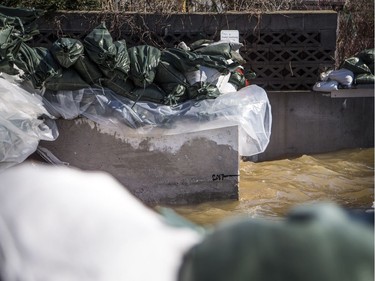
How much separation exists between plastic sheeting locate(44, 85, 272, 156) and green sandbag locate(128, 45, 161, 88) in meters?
0.21

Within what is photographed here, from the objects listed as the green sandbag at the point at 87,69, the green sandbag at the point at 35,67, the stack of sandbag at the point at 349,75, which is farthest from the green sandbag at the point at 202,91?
the stack of sandbag at the point at 349,75

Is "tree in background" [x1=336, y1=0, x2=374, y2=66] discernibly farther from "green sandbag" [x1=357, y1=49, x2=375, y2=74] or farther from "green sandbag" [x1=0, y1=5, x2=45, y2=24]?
"green sandbag" [x1=0, y1=5, x2=45, y2=24]

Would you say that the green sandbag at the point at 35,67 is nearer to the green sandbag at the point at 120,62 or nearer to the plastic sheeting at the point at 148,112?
the plastic sheeting at the point at 148,112

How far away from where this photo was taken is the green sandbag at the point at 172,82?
250 inches

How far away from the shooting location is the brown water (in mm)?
6391

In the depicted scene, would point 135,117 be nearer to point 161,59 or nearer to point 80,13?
point 161,59

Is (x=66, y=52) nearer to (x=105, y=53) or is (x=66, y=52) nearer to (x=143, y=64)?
(x=105, y=53)

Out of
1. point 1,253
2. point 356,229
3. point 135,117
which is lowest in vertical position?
point 135,117

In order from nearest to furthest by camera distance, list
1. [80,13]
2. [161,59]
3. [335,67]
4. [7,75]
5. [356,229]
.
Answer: [356,229], [7,75], [161,59], [80,13], [335,67]

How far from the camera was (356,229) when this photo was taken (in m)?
0.97

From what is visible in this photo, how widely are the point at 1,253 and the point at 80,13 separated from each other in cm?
723

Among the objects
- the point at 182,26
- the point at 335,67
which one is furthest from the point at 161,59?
the point at 335,67

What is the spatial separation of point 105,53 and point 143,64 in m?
0.39

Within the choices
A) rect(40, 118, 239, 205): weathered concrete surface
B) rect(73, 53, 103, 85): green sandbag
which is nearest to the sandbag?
rect(40, 118, 239, 205): weathered concrete surface
